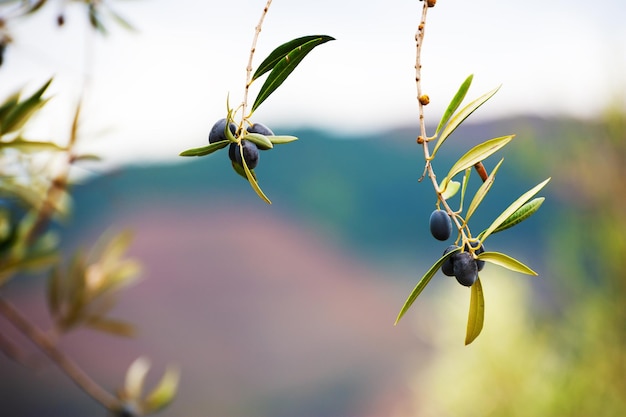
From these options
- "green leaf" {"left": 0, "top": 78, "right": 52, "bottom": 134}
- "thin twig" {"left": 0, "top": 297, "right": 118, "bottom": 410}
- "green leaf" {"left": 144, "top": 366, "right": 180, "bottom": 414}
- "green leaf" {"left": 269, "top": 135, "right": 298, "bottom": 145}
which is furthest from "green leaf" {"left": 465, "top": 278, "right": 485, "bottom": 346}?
"green leaf" {"left": 144, "top": 366, "right": 180, "bottom": 414}

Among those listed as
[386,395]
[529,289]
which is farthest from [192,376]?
[529,289]

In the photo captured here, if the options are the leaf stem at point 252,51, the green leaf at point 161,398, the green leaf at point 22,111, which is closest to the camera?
the leaf stem at point 252,51

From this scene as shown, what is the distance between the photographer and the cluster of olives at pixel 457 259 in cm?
30

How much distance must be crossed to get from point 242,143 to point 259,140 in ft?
0.04

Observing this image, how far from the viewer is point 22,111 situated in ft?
1.48

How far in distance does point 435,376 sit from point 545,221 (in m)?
0.96

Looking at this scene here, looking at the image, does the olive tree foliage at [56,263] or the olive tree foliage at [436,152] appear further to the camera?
the olive tree foliage at [56,263]

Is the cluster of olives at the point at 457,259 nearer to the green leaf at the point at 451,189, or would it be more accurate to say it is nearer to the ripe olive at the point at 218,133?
the green leaf at the point at 451,189

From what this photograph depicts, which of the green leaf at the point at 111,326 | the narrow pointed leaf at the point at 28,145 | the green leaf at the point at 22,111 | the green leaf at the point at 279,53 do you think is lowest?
the green leaf at the point at 111,326

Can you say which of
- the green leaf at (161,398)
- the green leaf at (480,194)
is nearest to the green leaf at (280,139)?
the green leaf at (480,194)

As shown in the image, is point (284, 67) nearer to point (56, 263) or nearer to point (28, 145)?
point (28, 145)

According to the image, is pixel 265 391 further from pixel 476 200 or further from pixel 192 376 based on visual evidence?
pixel 476 200

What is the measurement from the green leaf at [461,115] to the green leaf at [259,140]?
0.30 feet

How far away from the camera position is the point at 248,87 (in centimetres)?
29
